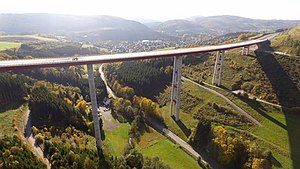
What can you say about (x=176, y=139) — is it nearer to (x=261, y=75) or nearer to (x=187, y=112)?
(x=187, y=112)

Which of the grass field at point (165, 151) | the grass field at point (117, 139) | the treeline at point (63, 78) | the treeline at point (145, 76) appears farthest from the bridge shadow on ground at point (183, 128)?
the treeline at point (63, 78)

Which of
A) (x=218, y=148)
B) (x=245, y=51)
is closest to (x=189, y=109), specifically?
(x=218, y=148)

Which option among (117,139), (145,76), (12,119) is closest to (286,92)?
(145,76)

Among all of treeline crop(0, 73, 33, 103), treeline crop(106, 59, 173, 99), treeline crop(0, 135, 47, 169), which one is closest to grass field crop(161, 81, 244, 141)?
treeline crop(106, 59, 173, 99)

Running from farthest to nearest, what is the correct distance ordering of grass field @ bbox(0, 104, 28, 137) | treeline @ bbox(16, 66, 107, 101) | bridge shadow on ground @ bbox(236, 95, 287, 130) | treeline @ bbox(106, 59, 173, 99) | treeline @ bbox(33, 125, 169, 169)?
treeline @ bbox(16, 66, 107, 101) → treeline @ bbox(106, 59, 173, 99) → bridge shadow on ground @ bbox(236, 95, 287, 130) → grass field @ bbox(0, 104, 28, 137) → treeline @ bbox(33, 125, 169, 169)

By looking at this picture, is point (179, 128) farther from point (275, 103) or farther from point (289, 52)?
point (289, 52)

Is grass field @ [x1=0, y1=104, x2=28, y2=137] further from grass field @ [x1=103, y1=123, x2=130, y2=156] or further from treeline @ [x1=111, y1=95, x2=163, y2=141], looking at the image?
treeline @ [x1=111, y1=95, x2=163, y2=141]
